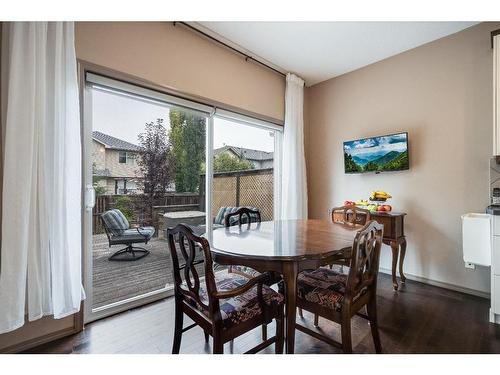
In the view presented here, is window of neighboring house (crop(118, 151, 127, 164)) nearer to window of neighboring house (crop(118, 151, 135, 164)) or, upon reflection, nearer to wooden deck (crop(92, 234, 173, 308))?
window of neighboring house (crop(118, 151, 135, 164))

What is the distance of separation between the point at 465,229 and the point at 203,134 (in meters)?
2.74

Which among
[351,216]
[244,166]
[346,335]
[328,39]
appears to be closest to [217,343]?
[346,335]

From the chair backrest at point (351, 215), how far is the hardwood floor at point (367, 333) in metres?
0.80

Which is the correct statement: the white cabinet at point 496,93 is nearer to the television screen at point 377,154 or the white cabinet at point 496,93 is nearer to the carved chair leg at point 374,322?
the television screen at point 377,154

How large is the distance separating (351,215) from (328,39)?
76.6 inches

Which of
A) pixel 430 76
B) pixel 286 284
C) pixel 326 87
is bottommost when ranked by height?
pixel 286 284

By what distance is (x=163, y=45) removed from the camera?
2.34m

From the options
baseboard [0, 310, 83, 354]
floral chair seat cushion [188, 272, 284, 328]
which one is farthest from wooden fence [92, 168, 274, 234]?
floral chair seat cushion [188, 272, 284, 328]

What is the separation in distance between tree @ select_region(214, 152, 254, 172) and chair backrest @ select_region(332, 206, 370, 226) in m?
1.27

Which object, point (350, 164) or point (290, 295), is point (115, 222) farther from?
point (350, 164)

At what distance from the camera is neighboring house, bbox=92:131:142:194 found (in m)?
2.11
